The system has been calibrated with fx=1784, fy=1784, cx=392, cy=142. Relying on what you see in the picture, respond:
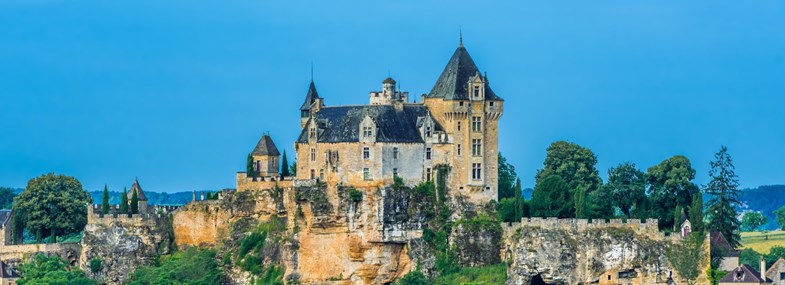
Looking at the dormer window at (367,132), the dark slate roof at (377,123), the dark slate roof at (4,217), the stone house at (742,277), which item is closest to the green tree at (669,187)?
the stone house at (742,277)

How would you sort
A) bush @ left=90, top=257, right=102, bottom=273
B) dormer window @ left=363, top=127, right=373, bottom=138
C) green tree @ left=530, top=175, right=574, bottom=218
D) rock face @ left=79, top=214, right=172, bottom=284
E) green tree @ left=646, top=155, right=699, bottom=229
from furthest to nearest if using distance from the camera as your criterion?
1. rock face @ left=79, top=214, right=172, bottom=284
2. bush @ left=90, top=257, right=102, bottom=273
3. green tree @ left=646, top=155, right=699, bottom=229
4. green tree @ left=530, top=175, right=574, bottom=218
5. dormer window @ left=363, top=127, right=373, bottom=138

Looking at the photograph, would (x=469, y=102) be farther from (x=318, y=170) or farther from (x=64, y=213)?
(x=64, y=213)

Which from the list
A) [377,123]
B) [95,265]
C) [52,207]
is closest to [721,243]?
[377,123]

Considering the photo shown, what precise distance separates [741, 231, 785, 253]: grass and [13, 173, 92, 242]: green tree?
135ft

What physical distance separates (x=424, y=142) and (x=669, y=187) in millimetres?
13733

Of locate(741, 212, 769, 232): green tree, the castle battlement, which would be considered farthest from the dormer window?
locate(741, 212, 769, 232): green tree

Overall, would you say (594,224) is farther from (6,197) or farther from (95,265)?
(6,197)

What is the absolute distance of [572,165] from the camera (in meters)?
103

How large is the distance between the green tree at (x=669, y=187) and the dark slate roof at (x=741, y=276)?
7116mm

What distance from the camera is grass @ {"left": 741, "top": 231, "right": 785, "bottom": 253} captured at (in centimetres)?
11267

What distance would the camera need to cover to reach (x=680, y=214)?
9288 centimetres

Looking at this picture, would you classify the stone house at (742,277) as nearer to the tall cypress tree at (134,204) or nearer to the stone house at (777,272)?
the stone house at (777,272)

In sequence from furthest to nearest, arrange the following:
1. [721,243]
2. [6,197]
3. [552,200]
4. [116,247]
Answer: [6,197]
[116,247]
[552,200]
[721,243]

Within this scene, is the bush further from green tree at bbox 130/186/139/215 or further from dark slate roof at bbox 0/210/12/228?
dark slate roof at bbox 0/210/12/228
